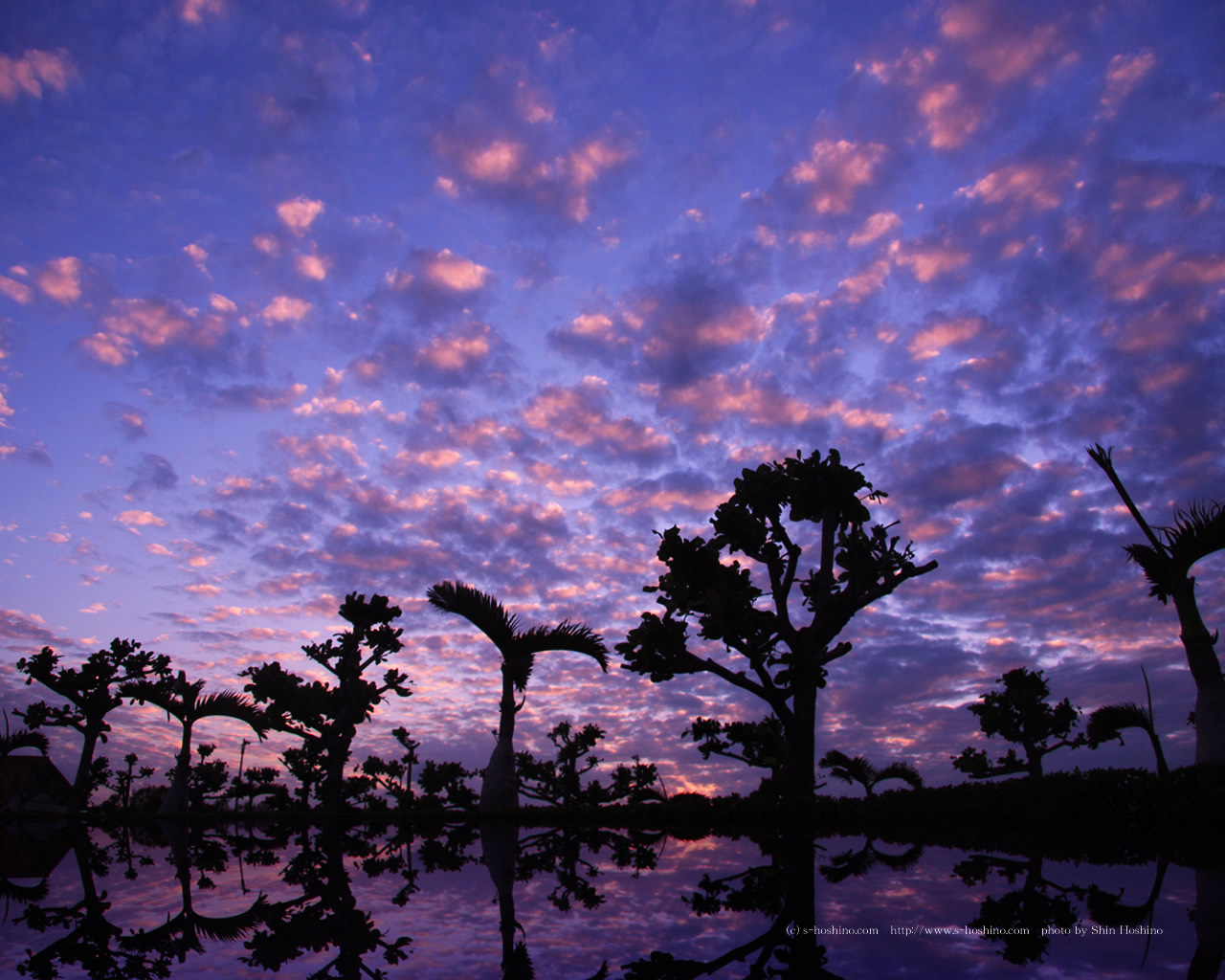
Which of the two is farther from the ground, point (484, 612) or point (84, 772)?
point (484, 612)

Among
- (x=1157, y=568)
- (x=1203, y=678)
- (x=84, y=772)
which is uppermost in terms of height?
(x=1157, y=568)

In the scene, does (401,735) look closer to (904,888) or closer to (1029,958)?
(904,888)

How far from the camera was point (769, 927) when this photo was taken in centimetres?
396

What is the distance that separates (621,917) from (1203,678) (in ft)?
46.3

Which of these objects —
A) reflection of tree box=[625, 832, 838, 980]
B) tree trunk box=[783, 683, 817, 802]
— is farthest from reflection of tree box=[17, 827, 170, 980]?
tree trunk box=[783, 683, 817, 802]

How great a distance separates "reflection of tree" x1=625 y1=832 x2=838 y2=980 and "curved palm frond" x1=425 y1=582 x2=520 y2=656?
11360 millimetres

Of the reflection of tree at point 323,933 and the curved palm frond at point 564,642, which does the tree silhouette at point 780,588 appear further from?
the reflection of tree at point 323,933

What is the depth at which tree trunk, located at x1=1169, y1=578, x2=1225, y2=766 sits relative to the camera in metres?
12.3

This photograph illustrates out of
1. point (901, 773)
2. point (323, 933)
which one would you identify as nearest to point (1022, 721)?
point (901, 773)

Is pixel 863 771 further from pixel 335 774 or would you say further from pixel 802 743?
pixel 335 774

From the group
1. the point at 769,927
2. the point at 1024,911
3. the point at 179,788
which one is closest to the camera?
the point at 769,927

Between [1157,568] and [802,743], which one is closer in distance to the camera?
[1157,568]

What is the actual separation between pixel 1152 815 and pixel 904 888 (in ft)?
26.4

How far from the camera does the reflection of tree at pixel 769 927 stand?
311cm
